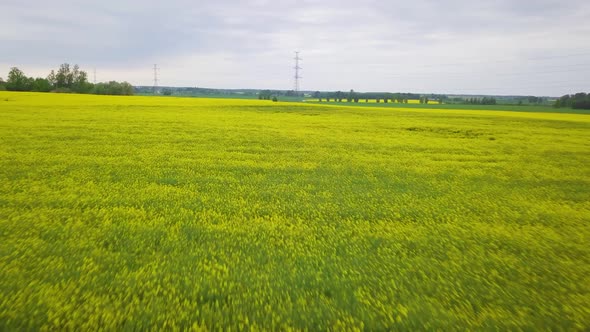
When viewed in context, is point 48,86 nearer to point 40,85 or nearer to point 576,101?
point 40,85

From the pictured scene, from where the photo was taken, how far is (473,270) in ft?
13.0

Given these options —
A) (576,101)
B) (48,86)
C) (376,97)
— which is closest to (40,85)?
(48,86)

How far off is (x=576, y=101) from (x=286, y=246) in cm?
7335

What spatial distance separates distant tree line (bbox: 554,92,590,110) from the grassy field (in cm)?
6228

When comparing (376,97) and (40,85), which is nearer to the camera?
(40,85)

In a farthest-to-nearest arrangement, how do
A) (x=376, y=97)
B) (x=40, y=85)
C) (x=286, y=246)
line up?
(x=376, y=97) → (x=40, y=85) → (x=286, y=246)

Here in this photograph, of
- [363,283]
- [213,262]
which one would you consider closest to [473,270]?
[363,283]

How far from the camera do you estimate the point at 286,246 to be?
4402 mm

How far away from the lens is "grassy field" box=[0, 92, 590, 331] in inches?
120

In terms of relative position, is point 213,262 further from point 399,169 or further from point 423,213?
point 399,169

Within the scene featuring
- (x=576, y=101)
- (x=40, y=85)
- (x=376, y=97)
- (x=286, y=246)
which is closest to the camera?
(x=286, y=246)

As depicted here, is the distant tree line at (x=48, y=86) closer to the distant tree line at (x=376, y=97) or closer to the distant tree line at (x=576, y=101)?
the distant tree line at (x=376, y=97)

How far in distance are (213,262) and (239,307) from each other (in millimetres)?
960

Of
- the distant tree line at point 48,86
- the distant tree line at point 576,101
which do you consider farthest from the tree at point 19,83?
the distant tree line at point 576,101
